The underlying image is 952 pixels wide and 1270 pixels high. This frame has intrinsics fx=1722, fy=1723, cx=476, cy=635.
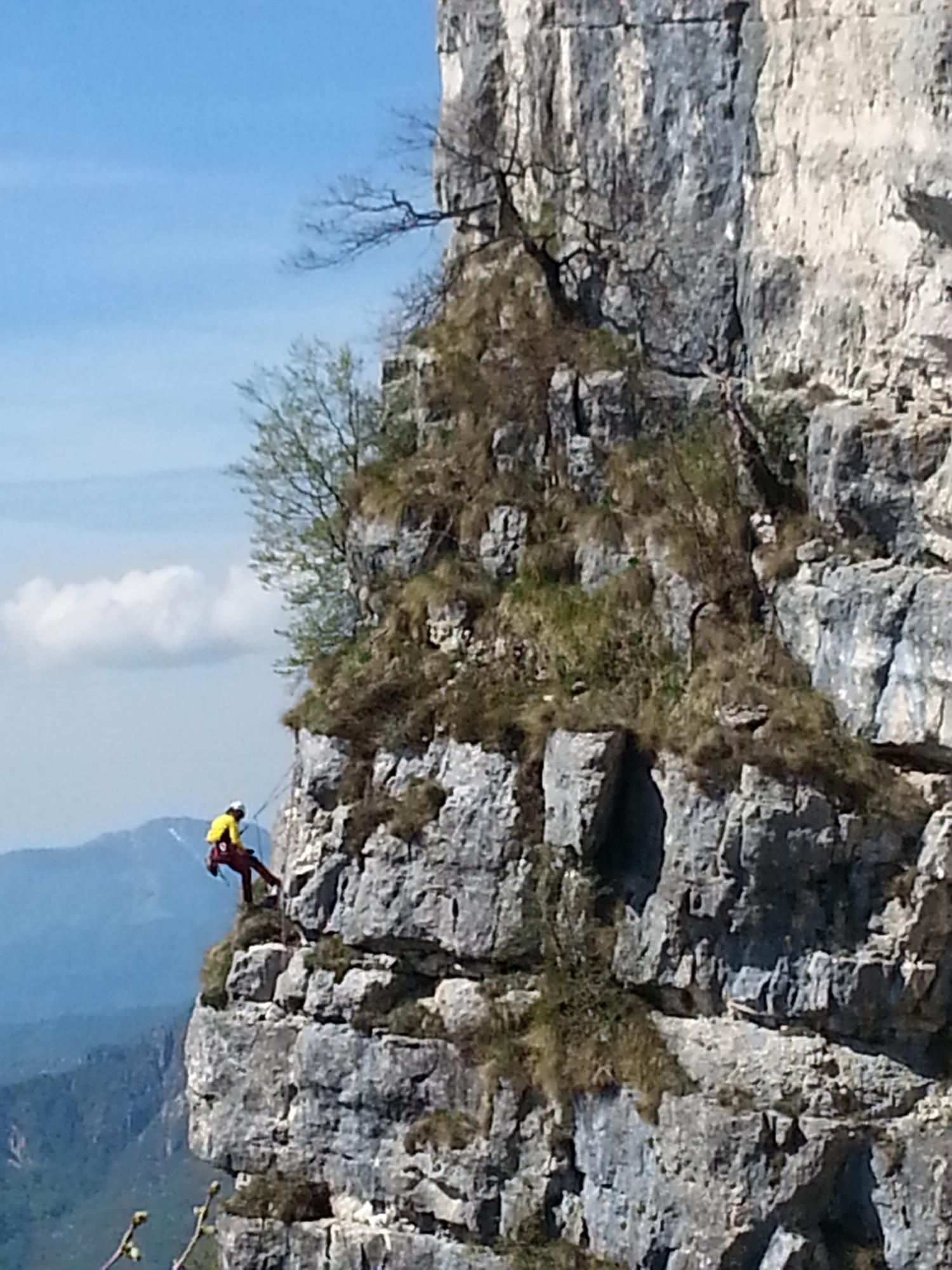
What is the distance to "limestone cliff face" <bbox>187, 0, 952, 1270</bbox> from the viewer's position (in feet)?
45.8

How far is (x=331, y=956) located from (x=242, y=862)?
5.91 ft

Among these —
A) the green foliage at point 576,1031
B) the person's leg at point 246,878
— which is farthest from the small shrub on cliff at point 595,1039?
the person's leg at point 246,878

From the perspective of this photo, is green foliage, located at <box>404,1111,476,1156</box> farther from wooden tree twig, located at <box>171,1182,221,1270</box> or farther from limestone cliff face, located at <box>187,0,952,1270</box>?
wooden tree twig, located at <box>171,1182,221,1270</box>

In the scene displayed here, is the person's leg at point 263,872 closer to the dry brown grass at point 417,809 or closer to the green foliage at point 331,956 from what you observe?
the green foliage at point 331,956

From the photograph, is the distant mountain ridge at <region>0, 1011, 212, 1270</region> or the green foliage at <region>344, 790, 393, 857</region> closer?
the green foliage at <region>344, 790, 393, 857</region>

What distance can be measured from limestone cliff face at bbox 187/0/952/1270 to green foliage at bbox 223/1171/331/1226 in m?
0.05

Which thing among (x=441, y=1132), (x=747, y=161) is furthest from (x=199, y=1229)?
(x=747, y=161)

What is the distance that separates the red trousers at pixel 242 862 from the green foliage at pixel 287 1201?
283 centimetres

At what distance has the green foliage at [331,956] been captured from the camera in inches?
640

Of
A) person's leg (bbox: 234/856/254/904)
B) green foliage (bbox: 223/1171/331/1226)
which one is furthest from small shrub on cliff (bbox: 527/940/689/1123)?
person's leg (bbox: 234/856/254/904)

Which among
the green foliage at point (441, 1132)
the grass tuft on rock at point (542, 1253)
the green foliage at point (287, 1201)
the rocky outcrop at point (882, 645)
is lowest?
the grass tuft on rock at point (542, 1253)

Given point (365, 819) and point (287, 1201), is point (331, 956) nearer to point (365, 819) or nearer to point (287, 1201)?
point (365, 819)

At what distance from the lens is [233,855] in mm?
17672

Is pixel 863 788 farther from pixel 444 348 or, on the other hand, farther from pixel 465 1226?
pixel 444 348
